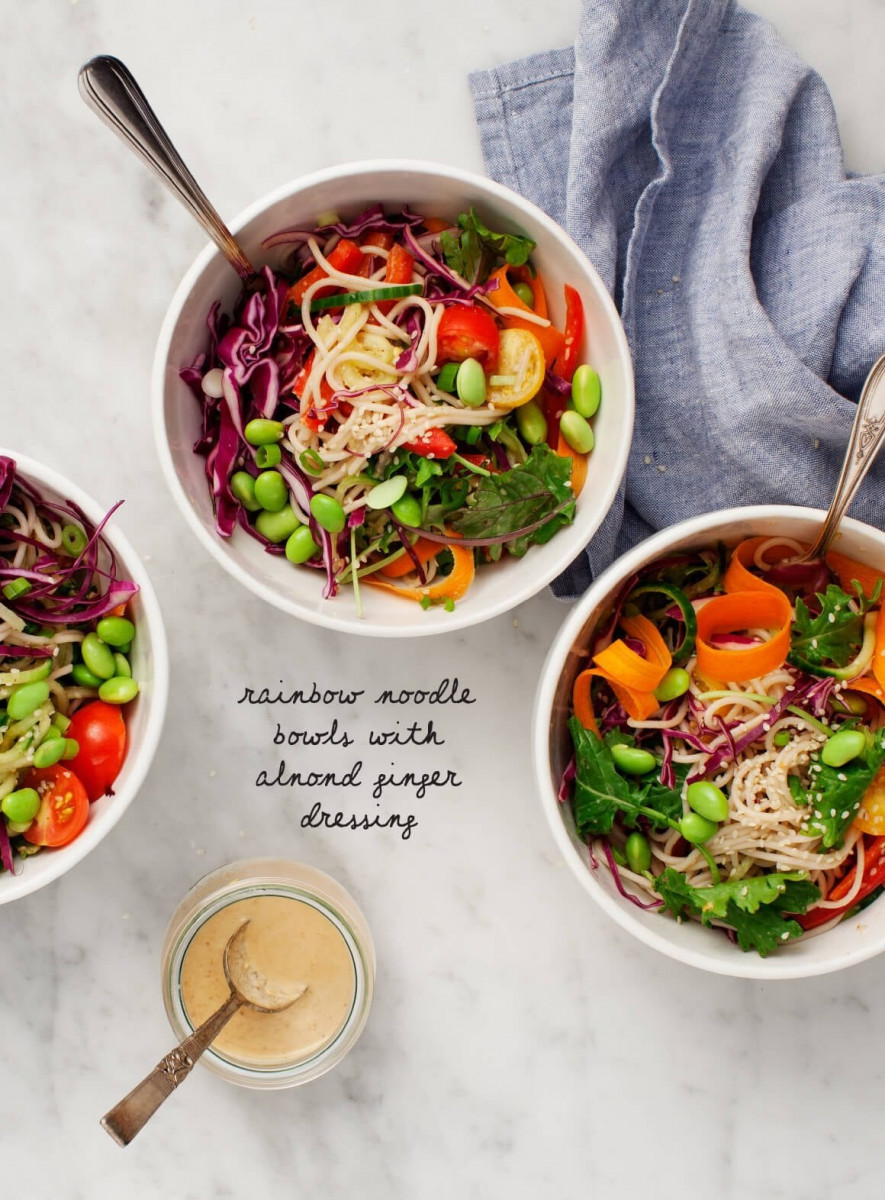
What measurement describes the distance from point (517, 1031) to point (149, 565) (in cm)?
138

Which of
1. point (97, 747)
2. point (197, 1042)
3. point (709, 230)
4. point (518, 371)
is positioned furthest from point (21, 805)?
point (709, 230)

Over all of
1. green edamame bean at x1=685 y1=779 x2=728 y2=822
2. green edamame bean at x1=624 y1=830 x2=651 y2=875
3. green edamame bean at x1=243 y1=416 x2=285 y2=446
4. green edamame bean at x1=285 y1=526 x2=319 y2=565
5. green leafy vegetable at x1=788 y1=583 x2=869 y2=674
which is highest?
green edamame bean at x1=243 y1=416 x2=285 y2=446

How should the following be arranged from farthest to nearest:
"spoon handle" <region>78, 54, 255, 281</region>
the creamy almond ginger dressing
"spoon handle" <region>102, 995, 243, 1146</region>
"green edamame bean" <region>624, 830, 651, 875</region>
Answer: the creamy almond ginger dressing
"green edamame bean" <region>624, 830, 651, 875</region>
"spoon handle" <region>102, 995, 243, 1146</region>
"spoon handle" <region>78, 54, 255, 281</region>

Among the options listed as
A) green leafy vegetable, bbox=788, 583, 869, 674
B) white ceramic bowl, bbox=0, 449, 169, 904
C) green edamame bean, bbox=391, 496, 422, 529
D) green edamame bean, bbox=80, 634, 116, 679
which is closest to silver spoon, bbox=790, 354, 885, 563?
green leafy vegetable, bbox=788, 583, 869, 674

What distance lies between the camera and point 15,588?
1815mm

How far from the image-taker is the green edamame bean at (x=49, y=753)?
177 centimetres

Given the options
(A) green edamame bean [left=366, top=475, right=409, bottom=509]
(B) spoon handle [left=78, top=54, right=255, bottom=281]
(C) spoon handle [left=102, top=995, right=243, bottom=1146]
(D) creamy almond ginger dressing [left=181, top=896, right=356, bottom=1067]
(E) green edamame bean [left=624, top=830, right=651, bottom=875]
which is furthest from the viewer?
(D) creamy almond ginger dressing [left=181, top=896, right=356, bottom=1067]

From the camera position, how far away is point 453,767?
2268 millimetres

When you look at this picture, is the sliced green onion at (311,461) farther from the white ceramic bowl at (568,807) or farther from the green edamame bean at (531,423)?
the white ceramic bowl at (568,807)

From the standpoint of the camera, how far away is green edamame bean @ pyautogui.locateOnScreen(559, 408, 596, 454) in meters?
1.90

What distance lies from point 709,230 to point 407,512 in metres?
0.91

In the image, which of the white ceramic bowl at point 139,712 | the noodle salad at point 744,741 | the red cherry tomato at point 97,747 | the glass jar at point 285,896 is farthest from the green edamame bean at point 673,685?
the red cherry tomato at point 97,747

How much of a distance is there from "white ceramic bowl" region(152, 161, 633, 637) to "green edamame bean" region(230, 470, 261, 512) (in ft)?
0.21

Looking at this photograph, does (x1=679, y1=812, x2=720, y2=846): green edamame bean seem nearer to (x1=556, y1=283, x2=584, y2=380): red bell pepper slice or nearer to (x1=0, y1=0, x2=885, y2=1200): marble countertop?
(x1=0, y1=0, x2=885, y2=1200): marble countertop
